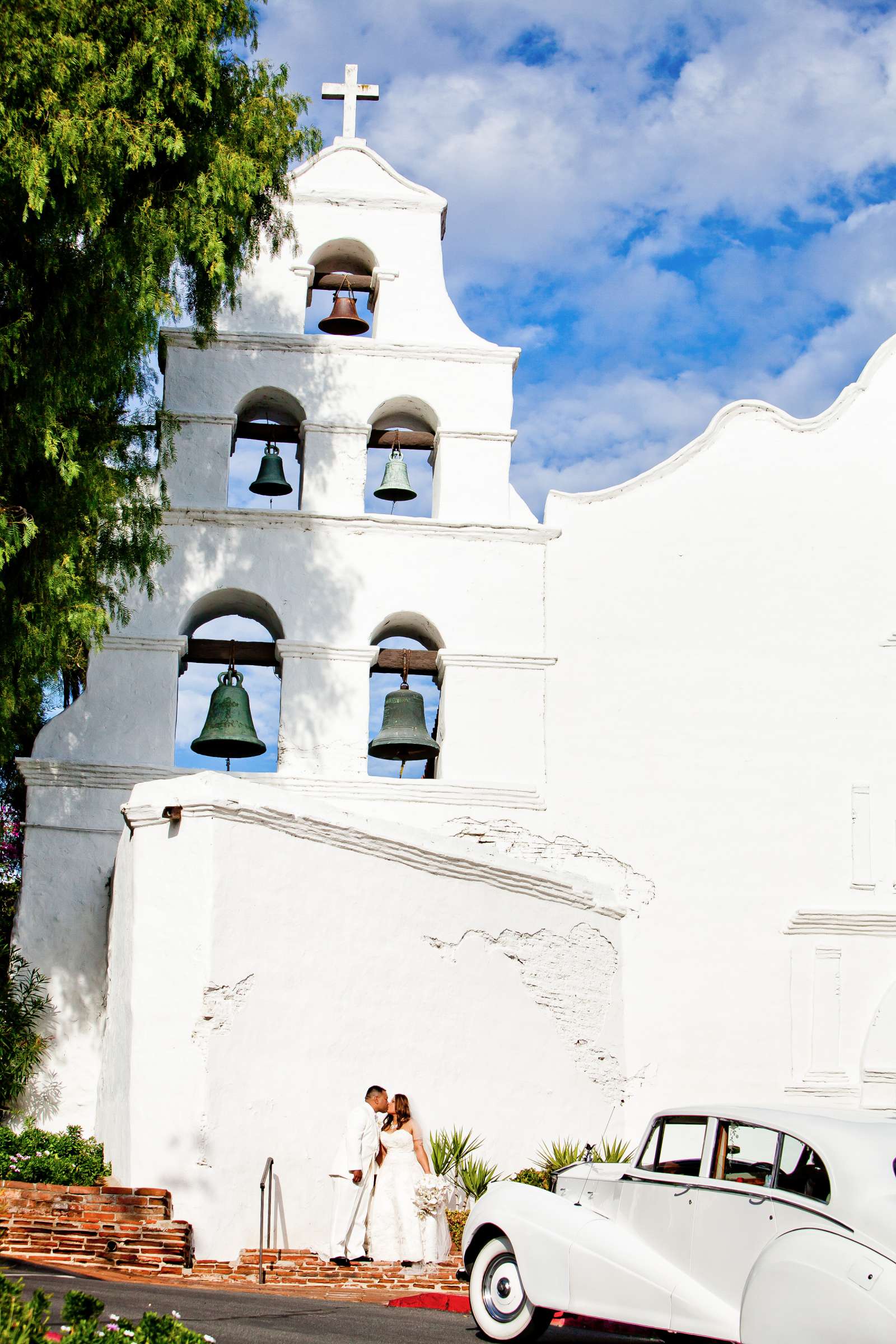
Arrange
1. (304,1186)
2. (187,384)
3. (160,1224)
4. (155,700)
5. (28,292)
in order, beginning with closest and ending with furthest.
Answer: (160,1224) → (304,1186) → (28,292) → (155,700) → (187,384)

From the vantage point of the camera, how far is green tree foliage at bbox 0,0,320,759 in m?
10.3

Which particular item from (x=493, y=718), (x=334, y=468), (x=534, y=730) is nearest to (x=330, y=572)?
(x=334, y=468)

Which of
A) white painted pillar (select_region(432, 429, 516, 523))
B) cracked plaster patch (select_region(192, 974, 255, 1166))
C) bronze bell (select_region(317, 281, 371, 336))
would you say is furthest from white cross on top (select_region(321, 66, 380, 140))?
cracked plaster patch (select_region(192, 974, 255, 1166))

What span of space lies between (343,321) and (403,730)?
14.2 ft

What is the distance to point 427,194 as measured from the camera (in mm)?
14750

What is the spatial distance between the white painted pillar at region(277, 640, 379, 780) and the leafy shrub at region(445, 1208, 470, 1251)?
421 centimetres

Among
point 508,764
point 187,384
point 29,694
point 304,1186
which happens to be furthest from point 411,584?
point 304,1186

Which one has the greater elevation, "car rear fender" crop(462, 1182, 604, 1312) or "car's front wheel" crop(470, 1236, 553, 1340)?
"car rear fender" crop(462, 1182, 604, 1312)

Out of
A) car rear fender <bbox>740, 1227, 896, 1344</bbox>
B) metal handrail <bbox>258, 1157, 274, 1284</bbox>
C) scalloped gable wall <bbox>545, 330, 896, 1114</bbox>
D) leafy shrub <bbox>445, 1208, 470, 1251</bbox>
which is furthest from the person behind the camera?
scalloped gable wall <bbox>545, 330, 896, 1114</bbox>

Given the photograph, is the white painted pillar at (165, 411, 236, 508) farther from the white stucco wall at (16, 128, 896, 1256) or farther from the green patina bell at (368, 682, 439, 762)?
the green patina bell at (368, 682, 439, 762)

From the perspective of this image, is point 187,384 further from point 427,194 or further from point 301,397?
point 427,194

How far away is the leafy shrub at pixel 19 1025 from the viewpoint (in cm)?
1137

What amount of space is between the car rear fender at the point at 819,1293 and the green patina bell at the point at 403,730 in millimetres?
7374

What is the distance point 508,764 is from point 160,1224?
548cm
